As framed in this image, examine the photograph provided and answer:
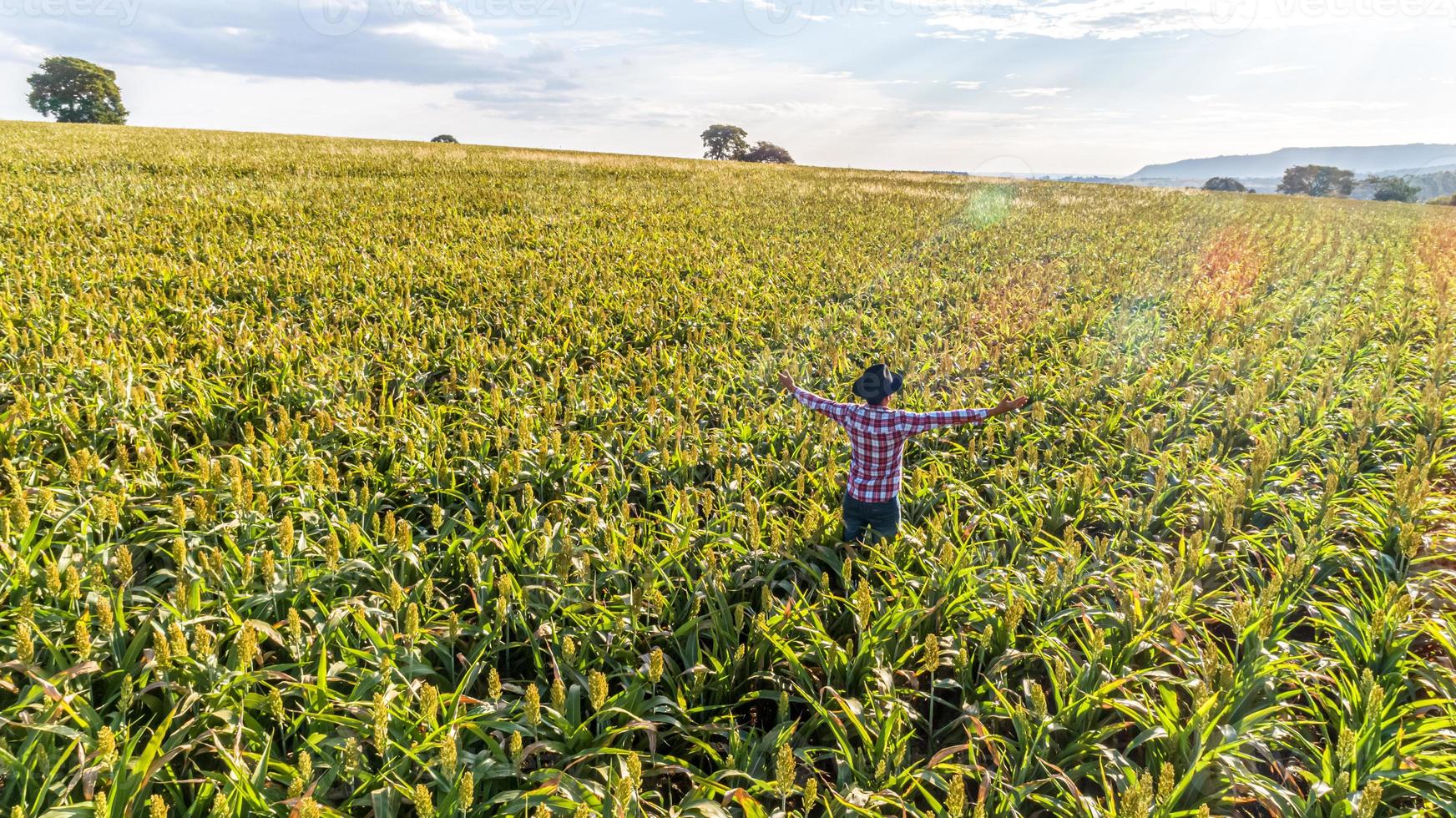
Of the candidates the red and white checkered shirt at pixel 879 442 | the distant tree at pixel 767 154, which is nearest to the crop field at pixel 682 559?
the red and white checkered shirt at pixel 879 442

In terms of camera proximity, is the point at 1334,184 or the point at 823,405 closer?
the point at 823,405

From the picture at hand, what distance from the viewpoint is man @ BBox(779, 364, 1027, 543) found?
3.99 metres

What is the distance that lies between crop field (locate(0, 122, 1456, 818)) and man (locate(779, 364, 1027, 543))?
23cm

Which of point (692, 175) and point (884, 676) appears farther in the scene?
point (692, 175)

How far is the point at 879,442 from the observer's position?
403 cm

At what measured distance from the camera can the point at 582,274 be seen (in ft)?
37.1

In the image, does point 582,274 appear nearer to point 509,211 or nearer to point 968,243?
point 509,211

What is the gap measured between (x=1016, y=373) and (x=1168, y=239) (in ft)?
50.9

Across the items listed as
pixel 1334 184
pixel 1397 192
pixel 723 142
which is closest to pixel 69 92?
pixel 723 142

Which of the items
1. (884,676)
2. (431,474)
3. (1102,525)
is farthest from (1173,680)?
(431,474)

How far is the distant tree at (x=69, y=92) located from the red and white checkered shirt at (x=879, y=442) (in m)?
103

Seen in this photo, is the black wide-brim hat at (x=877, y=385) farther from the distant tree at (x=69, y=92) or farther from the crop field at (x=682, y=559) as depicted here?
the distant tree at (x=69, y=92)

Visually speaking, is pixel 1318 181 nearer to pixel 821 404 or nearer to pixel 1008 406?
pixel 1008 406

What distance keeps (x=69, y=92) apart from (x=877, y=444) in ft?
352
